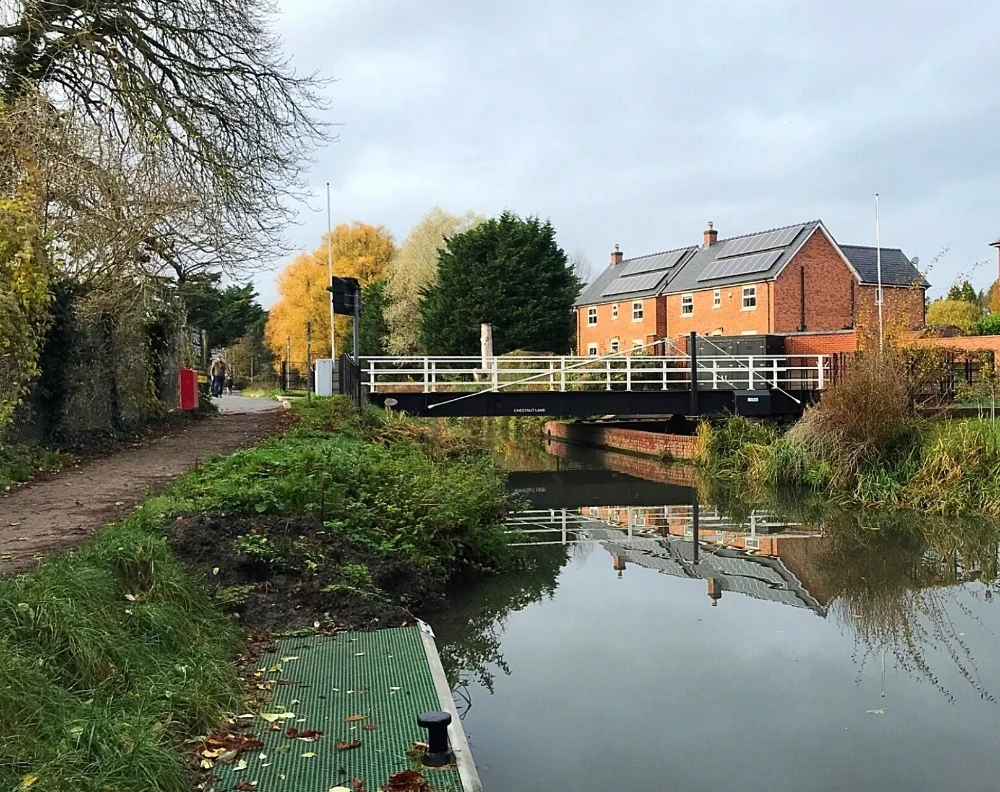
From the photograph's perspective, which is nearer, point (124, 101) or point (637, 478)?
point (124, 101)

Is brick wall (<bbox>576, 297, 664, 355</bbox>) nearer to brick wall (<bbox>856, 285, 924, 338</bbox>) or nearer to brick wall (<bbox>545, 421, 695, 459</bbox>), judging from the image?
brick wall (<bbox>856, 285, 924, 338</bbox>)

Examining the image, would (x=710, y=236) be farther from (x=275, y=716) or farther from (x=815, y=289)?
(x=275, y=716)

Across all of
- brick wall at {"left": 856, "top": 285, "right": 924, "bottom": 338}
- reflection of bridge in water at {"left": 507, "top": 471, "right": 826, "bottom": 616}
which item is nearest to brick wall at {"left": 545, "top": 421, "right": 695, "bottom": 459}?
reflection of bridge in water at {"left": 507, "top": 471, "right": 826, "bottom": 616}

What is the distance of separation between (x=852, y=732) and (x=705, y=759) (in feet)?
3.42

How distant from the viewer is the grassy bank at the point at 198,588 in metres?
3.84

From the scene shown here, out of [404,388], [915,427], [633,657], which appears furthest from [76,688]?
[404,388]

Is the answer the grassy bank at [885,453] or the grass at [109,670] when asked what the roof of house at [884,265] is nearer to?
the grassy bank at [885,453]

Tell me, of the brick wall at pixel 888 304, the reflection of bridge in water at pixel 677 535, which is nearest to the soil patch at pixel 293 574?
the reflection of bridge in water at pixel 677 535

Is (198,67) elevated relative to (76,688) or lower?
elevated

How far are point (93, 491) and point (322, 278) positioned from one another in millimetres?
46291

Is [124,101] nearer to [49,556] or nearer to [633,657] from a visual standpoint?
[49,556]

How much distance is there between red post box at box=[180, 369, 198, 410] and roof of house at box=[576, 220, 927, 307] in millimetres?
24031

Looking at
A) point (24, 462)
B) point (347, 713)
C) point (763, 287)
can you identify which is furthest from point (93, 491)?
point (763, 287)

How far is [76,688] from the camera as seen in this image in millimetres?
4375
